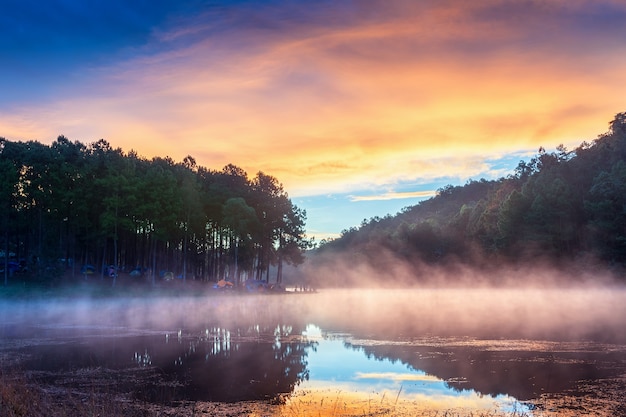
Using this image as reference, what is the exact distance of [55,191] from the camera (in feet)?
214

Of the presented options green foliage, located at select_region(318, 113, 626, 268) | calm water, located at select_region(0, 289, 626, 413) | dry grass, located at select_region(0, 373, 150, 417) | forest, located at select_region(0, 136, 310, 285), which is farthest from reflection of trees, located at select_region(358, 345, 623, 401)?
green foliage, located at select_region(318, 113, 626, 268)

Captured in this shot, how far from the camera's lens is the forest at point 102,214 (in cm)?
6550

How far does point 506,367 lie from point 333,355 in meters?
7.57

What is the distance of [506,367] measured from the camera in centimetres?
2036

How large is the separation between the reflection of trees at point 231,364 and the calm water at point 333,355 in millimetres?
45

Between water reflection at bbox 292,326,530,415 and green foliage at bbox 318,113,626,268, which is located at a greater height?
green foliage at bbox 318,113,626,268

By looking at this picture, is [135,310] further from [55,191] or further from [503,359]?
[503,359]

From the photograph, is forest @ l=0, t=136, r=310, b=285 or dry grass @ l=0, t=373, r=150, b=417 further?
forest @ l=0, t=136, r=310, b=285

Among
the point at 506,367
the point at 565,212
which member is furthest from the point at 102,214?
the point at 565,212

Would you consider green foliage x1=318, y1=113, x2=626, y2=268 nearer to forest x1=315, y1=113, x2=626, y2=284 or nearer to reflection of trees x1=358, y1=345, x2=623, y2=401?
forest x1=315, y1=113, x2=626, y2=284

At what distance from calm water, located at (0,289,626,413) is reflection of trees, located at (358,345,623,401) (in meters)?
0.04

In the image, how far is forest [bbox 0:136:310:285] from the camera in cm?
6550

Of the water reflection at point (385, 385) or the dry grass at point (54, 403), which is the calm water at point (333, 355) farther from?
the dry grass at point (54, 403)

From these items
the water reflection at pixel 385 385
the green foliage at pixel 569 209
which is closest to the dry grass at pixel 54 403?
the water reflection at pixel 385 385
